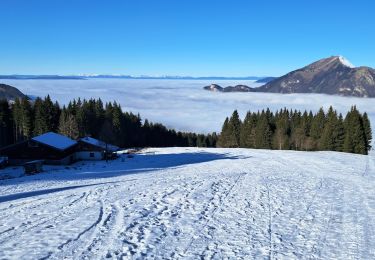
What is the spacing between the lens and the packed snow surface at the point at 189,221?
1205 cm

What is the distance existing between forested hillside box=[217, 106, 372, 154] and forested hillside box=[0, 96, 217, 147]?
24.4 metres

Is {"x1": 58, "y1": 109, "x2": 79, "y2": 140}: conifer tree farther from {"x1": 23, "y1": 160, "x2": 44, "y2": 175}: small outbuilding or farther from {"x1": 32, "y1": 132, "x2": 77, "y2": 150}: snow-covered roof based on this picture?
{"x1": 23, "y1": 160, "x2": 44, "y2": 175}: small outbuilding

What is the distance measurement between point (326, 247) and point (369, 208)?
7.93 m

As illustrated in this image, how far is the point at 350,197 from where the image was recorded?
72.3 ft

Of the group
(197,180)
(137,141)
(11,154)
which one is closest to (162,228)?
(197,180)

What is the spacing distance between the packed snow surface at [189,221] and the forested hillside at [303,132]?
43278 millimetres

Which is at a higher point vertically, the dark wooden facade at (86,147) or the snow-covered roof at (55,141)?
the snow-covered roof at (55,141)

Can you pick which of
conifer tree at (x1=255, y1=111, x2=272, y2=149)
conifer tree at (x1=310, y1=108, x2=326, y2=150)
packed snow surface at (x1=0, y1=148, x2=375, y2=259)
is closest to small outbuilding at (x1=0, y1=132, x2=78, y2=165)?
packed snow surface at (x1=0, y1=148, x2=375, y2=259)

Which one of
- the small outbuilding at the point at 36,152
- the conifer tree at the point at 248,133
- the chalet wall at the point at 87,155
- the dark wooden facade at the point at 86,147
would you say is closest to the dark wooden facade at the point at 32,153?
the small outbuilding at the point at 36,152

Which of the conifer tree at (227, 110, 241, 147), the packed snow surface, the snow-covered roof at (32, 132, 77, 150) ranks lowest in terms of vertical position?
the conifer tree at (227, 110, 241, 147)

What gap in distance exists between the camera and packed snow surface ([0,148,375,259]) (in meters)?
12.0

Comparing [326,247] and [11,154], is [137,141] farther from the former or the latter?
[326,247]

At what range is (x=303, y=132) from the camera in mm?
76250

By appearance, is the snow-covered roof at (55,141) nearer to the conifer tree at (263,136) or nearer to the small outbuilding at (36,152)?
the small outbuilding at (36,152)
